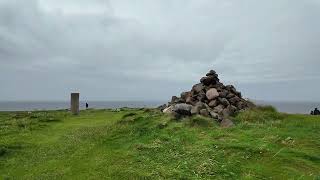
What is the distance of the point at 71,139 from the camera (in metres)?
26.6

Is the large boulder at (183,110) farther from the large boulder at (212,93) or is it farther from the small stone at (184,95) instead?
the small stone at (184,95)

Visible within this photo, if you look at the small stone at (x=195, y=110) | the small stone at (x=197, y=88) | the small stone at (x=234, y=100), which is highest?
the small stone at (x=197, y=88)

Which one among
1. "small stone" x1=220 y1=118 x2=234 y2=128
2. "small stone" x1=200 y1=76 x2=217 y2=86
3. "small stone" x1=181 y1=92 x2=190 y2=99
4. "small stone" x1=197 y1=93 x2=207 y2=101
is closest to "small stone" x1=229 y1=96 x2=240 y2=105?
"small stone" x1=197 y1=93 x2=207 y2=101

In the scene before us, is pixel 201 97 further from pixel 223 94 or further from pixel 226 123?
pixel 226 123

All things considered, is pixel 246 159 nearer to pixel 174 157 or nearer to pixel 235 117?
pixel 174 157

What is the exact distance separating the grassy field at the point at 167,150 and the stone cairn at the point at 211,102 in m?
1.40

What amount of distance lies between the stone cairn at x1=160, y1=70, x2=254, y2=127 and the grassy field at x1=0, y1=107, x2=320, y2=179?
140 cm

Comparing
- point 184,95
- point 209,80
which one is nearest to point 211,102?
point 209,80

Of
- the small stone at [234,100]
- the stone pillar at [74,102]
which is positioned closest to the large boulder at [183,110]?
the small stone at [234,100]

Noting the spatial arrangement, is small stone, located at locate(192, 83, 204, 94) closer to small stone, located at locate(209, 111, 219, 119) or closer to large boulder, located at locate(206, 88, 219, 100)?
large boulder, located at locate(206, 88, 219, 100)

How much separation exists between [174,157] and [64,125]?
635 inches

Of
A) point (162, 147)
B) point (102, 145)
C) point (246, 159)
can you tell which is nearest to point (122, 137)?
point (102, 145)

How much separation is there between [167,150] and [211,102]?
13.6 meters

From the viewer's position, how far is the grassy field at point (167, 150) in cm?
1836
